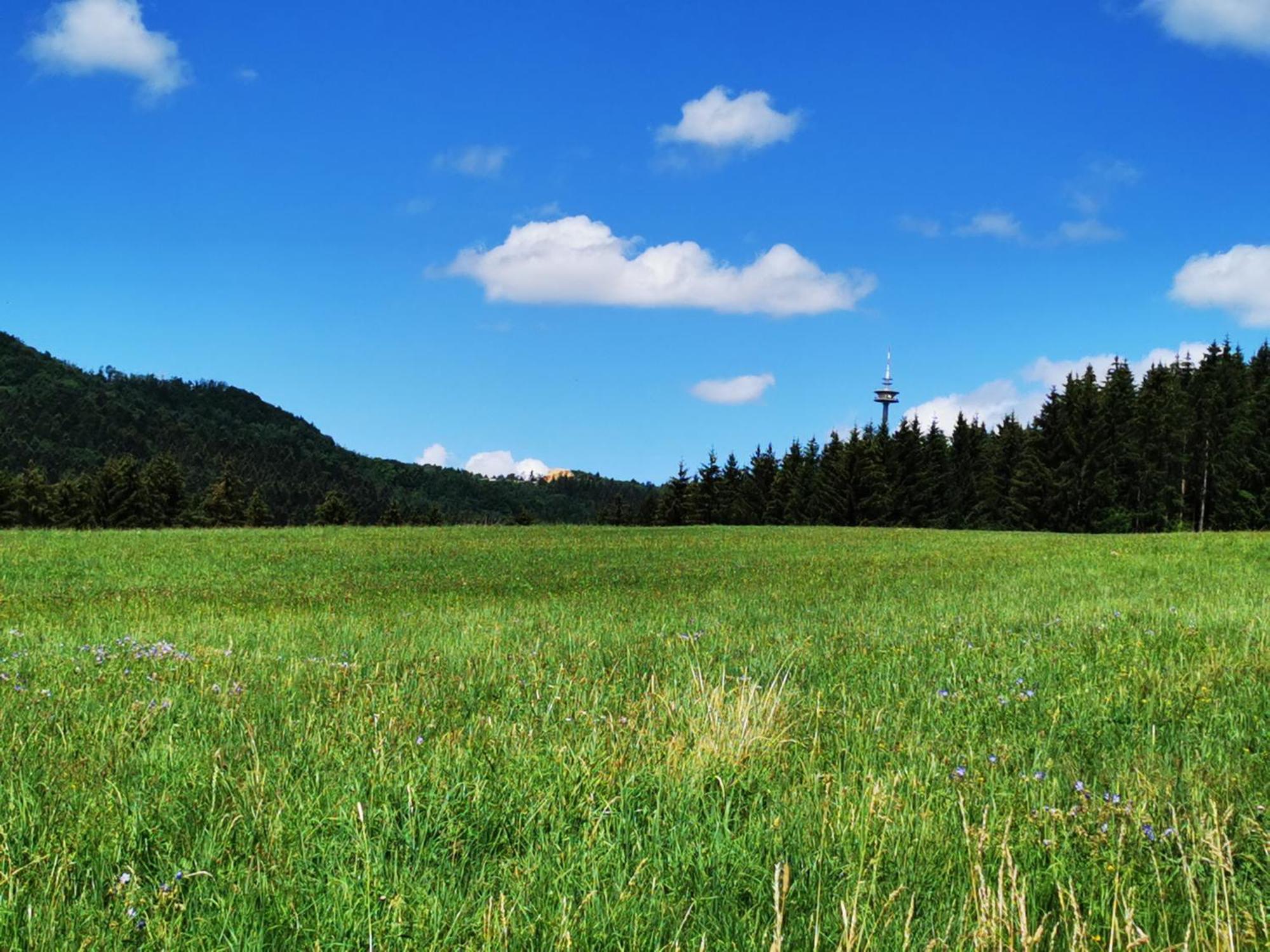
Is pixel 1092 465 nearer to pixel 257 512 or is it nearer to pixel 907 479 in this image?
pixel 907 479

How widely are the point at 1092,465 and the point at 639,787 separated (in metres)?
81.3

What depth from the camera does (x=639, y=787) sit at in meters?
4.15

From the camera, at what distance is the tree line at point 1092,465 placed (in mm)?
70625

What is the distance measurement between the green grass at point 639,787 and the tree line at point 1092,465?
236ft

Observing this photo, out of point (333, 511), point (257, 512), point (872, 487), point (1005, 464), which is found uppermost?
point (1005, 464)

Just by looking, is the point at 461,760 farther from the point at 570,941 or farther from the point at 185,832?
the point at 570,941

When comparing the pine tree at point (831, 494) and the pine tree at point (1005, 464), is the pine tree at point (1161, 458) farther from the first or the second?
the pine tree at point (831, 494)

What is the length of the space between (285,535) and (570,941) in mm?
38160

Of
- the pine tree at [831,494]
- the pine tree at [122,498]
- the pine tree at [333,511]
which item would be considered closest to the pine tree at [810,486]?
the pine tree at [831,494]

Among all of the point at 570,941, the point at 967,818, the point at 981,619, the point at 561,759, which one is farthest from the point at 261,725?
the point at 981,619

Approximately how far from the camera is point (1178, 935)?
3174mm

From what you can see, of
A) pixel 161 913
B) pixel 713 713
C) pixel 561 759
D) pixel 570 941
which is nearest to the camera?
pixel 570 941

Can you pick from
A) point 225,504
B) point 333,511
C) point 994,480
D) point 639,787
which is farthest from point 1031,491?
point 225,504

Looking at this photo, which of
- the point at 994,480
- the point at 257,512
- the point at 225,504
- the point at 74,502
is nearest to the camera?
the point at 994,480
